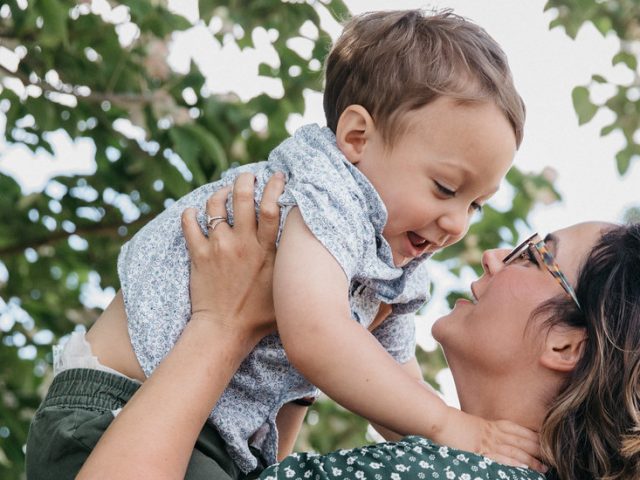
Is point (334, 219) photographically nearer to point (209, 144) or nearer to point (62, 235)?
point (209, 144)

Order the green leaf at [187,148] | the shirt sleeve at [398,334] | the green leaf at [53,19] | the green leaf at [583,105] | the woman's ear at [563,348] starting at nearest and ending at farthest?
the woman's ear at [563,348], the shirt sleeve at [398,334], the green leaf at [53,19], the green leaf at [187,148], the green leaf at [583,105]

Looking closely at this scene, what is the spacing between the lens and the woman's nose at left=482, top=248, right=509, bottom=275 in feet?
7.64

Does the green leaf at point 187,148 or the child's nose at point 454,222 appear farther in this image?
the green leaf at point 187,148

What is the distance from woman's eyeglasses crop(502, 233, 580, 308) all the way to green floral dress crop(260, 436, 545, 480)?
392 mm

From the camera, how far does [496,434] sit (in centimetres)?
210

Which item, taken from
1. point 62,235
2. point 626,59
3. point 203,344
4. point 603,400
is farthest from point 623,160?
point 203,344

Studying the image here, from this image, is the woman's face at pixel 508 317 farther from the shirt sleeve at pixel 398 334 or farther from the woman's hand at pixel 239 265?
the woman's hand at pixel 239 265

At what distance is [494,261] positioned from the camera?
7.73ft

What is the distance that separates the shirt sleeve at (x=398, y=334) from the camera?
8.29 feet

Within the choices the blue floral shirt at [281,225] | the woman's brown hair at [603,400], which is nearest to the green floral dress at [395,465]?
the woman's brown hair at [603,400]

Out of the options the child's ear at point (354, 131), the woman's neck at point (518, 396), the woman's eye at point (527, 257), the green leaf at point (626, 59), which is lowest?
the green leaf at point (626, 59)

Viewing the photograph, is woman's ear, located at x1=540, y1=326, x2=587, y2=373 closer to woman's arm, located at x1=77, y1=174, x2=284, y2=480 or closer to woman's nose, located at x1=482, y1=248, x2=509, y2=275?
woman's nose, located at x1=482, y1=248, x2=509, y2=275

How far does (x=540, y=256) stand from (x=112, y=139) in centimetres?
212

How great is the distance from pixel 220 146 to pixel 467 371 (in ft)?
5.55
